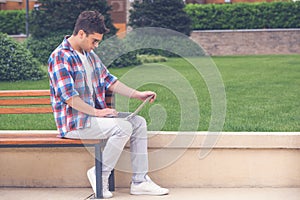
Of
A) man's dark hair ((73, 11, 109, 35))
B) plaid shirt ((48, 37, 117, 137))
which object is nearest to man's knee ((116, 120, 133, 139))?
plaid shirt ((48, 37, 117, 137))

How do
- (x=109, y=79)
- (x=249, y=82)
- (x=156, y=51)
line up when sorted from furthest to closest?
(x=156, y=51)
(x=249, y=82)
(x=109, y=79)

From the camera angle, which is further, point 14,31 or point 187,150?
point 14,31

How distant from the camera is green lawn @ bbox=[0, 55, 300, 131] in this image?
7.01m

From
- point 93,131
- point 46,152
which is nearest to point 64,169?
point 46,152

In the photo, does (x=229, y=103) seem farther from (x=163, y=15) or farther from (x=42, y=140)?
(x=163, y=15)

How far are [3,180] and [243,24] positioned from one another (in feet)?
66.0

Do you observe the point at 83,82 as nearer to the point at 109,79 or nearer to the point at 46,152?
the point at 109,79

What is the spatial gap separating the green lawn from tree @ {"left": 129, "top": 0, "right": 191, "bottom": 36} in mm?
7908

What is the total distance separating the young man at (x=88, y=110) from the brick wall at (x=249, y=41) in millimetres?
19536

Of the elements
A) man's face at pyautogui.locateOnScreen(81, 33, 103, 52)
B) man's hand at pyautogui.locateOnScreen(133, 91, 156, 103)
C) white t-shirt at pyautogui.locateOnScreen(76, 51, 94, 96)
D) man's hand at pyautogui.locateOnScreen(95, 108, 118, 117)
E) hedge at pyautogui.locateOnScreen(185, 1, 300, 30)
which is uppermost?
man's face at pyautogui.locateOnScreen(81, 33, 103, 52)

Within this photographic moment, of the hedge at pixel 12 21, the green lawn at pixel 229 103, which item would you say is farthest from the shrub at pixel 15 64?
the hedge at pixel 12 21

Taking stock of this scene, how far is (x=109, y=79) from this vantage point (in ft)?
18.5

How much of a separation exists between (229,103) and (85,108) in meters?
3.86

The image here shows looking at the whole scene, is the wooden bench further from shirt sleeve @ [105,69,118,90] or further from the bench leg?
shirt sleeve @ [105,69,118,90]
